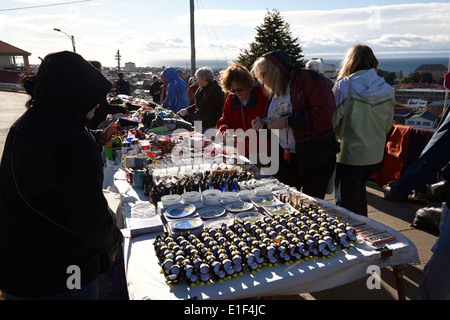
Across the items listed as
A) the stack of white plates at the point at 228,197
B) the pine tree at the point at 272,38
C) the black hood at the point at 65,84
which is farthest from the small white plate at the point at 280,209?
the pine tree at the point at 272,38

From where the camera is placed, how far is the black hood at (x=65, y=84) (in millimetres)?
1111

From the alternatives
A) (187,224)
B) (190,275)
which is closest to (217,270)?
(190,275)

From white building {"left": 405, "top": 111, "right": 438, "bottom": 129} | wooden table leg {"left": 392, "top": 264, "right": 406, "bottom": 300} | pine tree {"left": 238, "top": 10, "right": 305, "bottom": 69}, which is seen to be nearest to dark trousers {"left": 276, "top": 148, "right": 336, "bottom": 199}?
wooden table leg {"left": 392, "top": 264, "right": 406, "bottom": 300}

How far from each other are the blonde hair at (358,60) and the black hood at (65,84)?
2044 millimetres

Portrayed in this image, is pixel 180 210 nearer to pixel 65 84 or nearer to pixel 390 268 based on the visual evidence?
pixel 65 84

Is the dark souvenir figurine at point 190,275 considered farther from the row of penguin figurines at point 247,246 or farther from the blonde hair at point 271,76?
the blonde hair at point 271,76

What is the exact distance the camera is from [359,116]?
2445 millimetres

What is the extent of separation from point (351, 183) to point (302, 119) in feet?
2.43

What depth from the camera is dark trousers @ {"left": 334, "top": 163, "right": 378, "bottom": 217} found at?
2.53m

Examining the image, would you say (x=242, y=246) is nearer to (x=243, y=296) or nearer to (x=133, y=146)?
(x=243, y=296)

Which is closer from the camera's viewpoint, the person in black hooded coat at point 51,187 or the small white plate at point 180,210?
the person in black hooded coat at point 51,187

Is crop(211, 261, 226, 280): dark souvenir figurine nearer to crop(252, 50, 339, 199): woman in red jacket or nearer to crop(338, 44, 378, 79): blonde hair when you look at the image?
crop(252, 50, 339, 199): woman in red jacket
